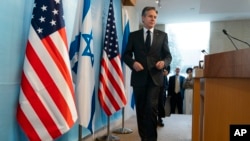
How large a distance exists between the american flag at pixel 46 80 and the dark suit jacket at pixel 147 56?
0.80 meters

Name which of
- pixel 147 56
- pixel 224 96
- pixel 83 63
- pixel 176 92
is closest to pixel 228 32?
pixel 176 92

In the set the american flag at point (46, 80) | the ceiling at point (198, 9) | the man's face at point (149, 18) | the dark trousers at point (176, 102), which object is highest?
the ceiling at point (198, 9)

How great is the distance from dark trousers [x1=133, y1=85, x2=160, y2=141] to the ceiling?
3602 millimetres

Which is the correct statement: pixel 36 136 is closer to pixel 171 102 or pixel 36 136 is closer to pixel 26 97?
pixel 26 97

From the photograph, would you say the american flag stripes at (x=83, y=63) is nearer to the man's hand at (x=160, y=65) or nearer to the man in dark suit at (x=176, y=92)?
the man's hand at (x=160, y=65)

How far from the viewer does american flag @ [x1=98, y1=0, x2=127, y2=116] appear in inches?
117

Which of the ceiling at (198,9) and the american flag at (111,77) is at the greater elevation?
the ceiling at (198,9)

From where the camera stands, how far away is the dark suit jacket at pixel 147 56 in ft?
7.81

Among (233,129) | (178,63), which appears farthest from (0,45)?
(178,63)

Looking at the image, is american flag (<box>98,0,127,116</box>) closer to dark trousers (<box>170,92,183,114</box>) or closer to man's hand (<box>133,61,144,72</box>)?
man's hand (<box>133,61,144,72</box>)

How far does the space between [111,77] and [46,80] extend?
1.42 meters

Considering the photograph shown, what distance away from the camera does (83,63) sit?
6.93 feet

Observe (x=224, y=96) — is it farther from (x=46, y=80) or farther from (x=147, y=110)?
(x=147, y=110)

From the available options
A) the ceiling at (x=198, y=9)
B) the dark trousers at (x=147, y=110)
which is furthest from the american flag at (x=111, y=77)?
the ceiling at (x=198, y=9)
